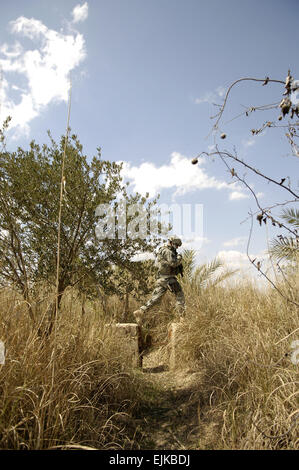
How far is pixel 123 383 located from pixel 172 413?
2.05ft

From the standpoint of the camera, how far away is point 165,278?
593cm

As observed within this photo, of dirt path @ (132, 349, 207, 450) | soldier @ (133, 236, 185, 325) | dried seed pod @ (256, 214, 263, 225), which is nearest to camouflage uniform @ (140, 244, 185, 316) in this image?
soldier @ (133, 236, 185, 325)

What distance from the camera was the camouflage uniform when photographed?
5.84 meters

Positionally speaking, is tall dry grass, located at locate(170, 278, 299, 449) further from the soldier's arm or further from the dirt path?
the soldier's arm

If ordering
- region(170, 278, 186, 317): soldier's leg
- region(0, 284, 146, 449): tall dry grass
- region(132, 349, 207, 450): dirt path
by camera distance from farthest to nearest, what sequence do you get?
1. region(170, 278, 186, 317): soldier's leg
2. region(132, 349, 207, 450): dirt path
3. region(0, 284, 146, 449): tall dry grass

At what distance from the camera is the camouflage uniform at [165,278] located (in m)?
5.84

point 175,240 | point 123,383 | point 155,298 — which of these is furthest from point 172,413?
point 175,240

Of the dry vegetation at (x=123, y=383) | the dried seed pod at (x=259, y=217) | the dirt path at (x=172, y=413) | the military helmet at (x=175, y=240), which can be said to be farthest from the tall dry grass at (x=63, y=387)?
the military helmet at (x=175, y=240)

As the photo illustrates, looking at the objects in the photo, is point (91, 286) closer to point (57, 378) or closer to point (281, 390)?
point (57, 378)

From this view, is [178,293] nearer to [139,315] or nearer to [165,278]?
[165,278]

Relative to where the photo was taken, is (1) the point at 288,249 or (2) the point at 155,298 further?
(2) the point at 155,298

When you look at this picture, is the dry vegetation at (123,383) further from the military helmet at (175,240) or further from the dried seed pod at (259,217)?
the military helmet at (175,240)

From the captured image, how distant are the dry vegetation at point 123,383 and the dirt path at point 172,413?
2.7 inches

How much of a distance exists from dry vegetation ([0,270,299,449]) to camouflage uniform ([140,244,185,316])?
169 centimetres
